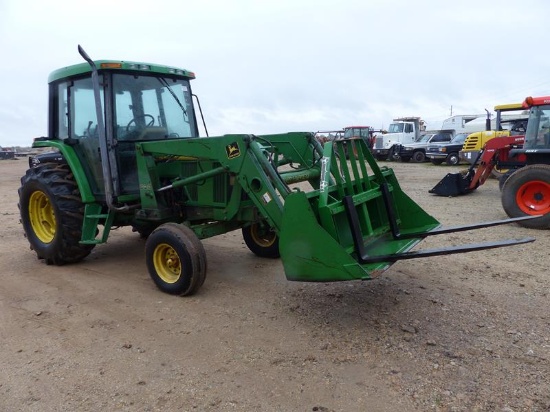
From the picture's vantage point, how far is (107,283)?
17.3 feet

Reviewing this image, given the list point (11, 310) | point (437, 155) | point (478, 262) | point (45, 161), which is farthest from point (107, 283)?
point (437, 155)

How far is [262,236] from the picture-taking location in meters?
6.14

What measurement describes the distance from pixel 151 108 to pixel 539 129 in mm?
7076

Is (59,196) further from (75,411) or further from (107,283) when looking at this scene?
(75,411)

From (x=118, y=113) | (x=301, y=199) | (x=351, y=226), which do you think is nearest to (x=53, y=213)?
(x=118, y=113)

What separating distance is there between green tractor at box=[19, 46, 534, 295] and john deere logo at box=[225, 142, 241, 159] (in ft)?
0.04

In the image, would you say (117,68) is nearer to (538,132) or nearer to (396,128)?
(538,132)

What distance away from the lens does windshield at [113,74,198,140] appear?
17.7ft

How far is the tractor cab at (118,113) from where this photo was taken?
17.3 ft

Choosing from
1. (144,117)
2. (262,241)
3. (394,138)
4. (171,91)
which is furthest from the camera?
(394,138)

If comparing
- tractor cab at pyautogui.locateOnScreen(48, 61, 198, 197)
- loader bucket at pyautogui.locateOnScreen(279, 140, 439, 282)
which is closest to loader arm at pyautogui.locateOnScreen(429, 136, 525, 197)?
loader bucket at pyautogui.locateOnScreen(279, 140, 439, 282)

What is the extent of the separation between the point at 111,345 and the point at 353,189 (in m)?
2.54

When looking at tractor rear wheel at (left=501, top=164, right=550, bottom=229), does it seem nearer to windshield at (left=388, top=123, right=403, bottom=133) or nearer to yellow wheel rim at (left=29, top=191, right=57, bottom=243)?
yellow wheel rim at (left=29, top=191, right=57, bottom=243)

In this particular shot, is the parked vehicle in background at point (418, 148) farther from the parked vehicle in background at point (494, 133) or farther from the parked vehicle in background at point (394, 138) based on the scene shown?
the parked vehicle in background at point (494, 133)
